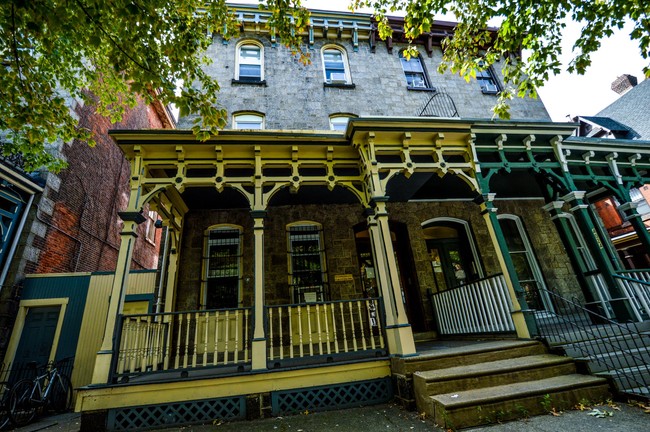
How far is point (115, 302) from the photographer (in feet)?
16.0

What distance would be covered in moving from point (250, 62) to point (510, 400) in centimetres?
1085

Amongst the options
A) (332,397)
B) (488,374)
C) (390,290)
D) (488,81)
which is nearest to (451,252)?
(390,290)

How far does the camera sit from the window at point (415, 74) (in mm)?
10609

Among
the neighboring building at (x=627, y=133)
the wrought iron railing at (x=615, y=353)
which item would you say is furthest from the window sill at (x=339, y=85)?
the neighboring building at (x=627, y=133)

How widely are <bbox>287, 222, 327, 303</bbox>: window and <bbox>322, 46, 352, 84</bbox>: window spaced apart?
5.23 meters

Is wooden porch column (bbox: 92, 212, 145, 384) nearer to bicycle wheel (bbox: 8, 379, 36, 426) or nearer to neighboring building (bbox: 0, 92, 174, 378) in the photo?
bicycle wheel (bbox: 8, 379, 36, 426)

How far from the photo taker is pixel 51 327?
756 centimetres

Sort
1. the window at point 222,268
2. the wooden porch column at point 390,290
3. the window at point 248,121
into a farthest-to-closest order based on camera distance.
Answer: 1. the window at point 248,121
2. the window at point 222,268
3. the wooden porch column at point 390,290

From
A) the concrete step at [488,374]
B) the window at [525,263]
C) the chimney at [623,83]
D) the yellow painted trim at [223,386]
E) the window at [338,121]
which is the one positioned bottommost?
the concrete step at [488,374]

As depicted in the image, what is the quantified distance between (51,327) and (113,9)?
767cm

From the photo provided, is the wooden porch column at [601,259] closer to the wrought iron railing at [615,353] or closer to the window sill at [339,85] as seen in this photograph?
the wrought iron railing at [615,353]

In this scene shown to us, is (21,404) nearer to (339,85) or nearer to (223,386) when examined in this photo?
(223,386)

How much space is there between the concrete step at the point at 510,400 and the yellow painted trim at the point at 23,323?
884 centimetres

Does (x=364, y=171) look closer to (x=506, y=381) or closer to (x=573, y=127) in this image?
(x=506, y=381)
